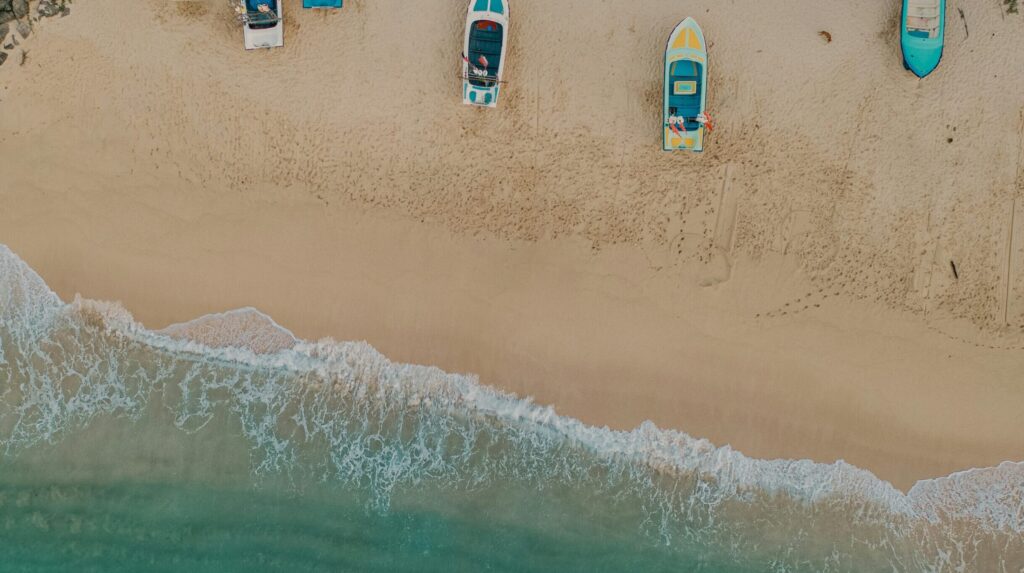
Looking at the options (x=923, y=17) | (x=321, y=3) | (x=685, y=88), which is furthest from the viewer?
(x=321, y=3)

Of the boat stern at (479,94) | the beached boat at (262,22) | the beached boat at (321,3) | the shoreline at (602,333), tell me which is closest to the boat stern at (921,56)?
the shoreline at (602,333)

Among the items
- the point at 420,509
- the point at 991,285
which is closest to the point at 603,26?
the point at 991,285

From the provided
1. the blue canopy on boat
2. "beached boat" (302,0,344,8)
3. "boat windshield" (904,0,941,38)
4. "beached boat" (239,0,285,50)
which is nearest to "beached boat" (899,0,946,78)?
"boat windshield" (904,0,941,38)

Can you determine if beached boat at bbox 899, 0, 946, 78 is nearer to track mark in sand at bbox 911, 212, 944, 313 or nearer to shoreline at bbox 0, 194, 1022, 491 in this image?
track mark in sand at bbox 911, 212, 944, 313

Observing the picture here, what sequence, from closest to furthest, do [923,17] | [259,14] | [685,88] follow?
1. [923,17]
2. [685,88]
3. [259,14]

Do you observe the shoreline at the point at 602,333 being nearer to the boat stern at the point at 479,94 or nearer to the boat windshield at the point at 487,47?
the boat stern at the point at 479,94

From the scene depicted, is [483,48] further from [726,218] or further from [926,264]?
[926,264]

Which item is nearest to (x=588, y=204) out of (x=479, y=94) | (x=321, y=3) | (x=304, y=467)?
(x=479, y=94)
